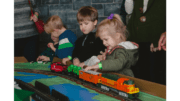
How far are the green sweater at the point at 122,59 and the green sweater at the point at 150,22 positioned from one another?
0.47 feet

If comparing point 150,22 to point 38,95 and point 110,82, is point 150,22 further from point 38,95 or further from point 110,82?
point 38,95

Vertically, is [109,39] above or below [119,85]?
above

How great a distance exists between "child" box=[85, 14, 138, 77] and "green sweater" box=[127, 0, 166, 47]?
112mm

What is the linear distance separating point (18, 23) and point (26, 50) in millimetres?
266

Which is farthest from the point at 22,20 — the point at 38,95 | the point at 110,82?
the point at 110,82

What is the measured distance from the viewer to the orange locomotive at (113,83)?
69 cm

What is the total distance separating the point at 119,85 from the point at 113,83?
43 millimetres

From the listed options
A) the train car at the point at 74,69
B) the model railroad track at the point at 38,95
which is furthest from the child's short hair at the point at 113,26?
the model railroad track at the point at 38,95

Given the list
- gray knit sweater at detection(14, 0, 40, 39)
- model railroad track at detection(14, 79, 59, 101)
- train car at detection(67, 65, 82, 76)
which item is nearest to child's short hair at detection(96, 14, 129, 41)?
train car at detection(67, 65, 82, 76)

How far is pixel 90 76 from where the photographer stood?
0.90 m

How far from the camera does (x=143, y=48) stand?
1087mm

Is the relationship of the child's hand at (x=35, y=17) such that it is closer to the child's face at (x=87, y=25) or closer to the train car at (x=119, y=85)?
the child's face at (x=87, y=25)

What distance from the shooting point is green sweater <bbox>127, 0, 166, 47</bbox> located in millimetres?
1058

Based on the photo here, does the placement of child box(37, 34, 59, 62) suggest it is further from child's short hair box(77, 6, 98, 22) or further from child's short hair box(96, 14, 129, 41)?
child's short hair box(96, 14, 129, 41)
